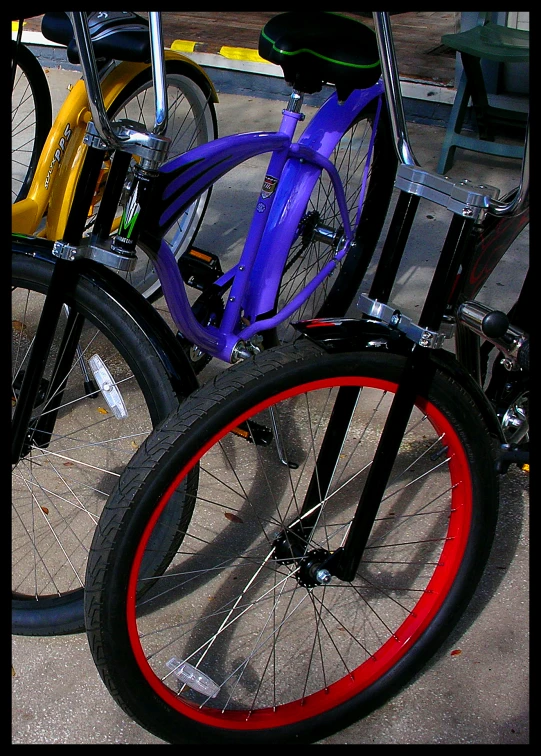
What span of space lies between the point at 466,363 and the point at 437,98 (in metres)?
3.33

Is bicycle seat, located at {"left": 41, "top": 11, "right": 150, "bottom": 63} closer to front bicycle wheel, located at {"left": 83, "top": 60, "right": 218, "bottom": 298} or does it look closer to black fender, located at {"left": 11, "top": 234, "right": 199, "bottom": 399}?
black fender, located at {"left": 11, "top": 234, "right": 199, "bottom": 399}

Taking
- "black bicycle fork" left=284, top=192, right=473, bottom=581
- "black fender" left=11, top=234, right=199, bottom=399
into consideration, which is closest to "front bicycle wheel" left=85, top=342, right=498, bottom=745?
"black bicycle fork" left=284, top=192, right=473, bottom=581

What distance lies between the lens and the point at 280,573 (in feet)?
6.89

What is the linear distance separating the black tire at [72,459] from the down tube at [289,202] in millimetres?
455

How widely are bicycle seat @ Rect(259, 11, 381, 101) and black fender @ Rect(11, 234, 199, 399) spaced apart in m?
0.72

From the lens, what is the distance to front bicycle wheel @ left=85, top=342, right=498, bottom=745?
158 cm

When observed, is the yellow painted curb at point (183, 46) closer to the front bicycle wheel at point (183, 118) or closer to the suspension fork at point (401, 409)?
the front bicycle wheel at point (183, 118)

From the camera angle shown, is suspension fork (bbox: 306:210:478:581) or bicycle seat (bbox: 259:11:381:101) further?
bicycle seat (bbox: 259:11:381:101)

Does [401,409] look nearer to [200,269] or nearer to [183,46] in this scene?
[200,269]

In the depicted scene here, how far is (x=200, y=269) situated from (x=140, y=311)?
2.25 ft

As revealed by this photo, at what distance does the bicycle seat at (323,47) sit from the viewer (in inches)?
82.9

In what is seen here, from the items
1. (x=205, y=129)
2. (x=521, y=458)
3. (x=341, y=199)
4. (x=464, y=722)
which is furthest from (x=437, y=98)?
(x=464, y=722)

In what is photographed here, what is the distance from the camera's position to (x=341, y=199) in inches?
107
